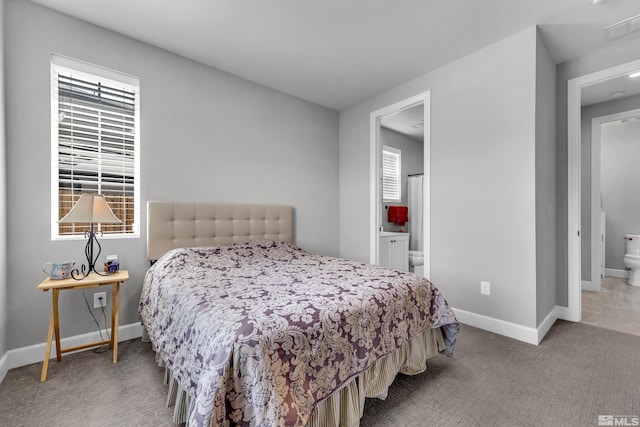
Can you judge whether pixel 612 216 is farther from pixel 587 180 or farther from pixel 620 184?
pixel 587 180

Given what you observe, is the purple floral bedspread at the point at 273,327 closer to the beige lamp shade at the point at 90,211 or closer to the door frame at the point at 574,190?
the beige lamp shade at the point at 90,211

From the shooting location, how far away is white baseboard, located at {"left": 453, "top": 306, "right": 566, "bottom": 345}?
7.98 ft

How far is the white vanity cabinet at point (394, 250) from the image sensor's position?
4.02 metres

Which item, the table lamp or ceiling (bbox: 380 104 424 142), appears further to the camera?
ceiling (bbox: 380 104 424 142)

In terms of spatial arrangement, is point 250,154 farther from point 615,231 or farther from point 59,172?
point 615,231

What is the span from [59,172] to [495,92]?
151 inches

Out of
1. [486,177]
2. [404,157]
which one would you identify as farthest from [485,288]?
[404,157]

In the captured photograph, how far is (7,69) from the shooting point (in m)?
2.07

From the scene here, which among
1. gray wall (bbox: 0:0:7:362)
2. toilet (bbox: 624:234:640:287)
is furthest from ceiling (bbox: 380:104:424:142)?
gray wall (bbox: 0:0:7:362)

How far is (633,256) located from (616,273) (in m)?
0.67

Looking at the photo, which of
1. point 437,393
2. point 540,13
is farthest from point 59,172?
point 540,13

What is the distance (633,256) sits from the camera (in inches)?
167

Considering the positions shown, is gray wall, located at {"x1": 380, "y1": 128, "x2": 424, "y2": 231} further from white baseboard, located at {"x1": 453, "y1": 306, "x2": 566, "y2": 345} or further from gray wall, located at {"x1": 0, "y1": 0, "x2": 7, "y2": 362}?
gray wall, located at {"x1": 0, "y1": 0, "x2": 7, "y2": 362}

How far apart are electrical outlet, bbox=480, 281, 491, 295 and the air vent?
7.83 ft
